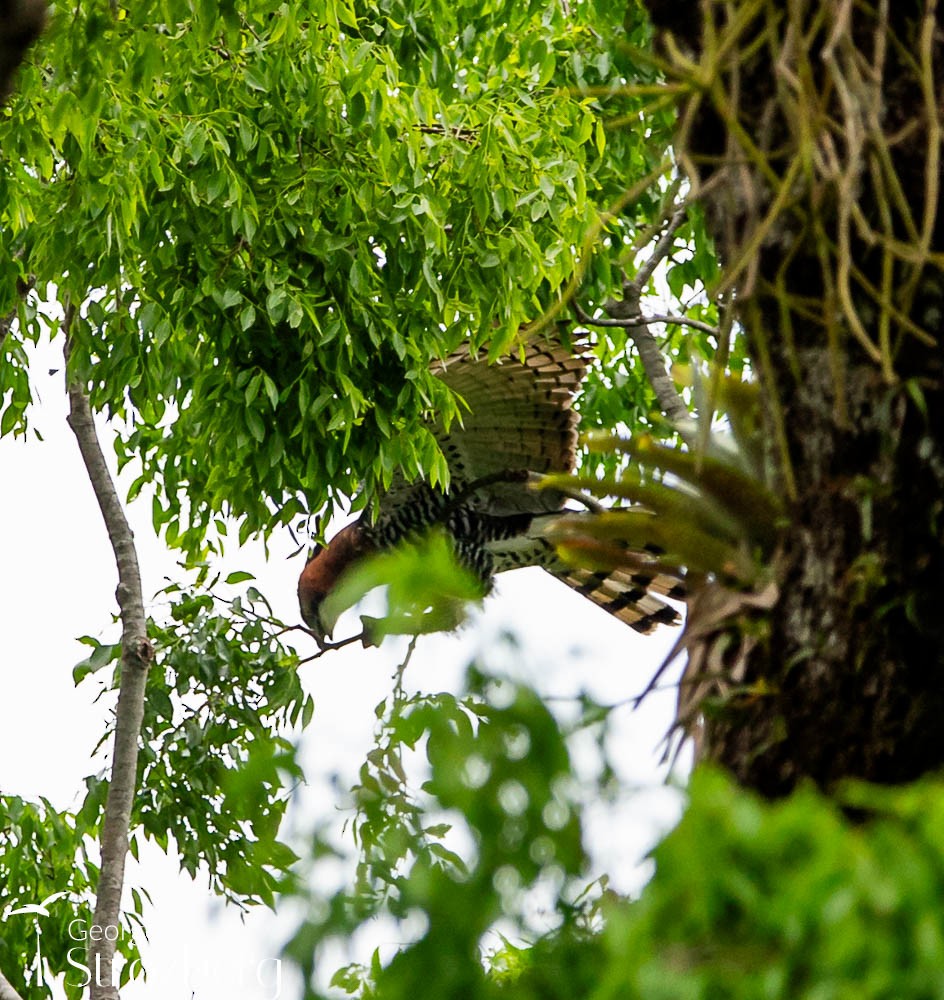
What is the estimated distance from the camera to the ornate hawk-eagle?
16.3ft

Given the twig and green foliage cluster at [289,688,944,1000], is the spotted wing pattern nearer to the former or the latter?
the twig

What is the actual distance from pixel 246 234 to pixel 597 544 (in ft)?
7.66

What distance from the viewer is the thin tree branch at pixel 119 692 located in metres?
4.22

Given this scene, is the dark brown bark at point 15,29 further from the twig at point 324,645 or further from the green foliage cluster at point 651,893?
the twig at point 324,645

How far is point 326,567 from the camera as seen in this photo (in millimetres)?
5836

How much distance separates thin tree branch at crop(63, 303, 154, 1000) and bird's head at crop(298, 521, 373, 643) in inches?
39.8

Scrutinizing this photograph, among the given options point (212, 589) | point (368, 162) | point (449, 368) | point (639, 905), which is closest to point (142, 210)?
point (368, 162)

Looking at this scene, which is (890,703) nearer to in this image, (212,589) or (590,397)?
(212,589)

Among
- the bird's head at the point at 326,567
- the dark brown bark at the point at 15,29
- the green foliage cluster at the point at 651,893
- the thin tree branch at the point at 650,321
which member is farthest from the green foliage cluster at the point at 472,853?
the bird's head at the point at 326,567

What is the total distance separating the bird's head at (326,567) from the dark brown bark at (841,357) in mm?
4253

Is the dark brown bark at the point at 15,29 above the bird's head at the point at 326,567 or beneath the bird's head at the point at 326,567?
beneath

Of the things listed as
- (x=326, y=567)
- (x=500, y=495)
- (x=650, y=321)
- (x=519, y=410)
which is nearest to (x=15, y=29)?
(x=650, y=321)

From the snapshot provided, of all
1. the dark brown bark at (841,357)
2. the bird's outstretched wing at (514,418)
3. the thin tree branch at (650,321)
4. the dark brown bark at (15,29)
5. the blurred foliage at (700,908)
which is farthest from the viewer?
the bird's outstretched wing at (514,418)

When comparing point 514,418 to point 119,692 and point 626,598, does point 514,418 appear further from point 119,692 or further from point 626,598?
point 119,692
